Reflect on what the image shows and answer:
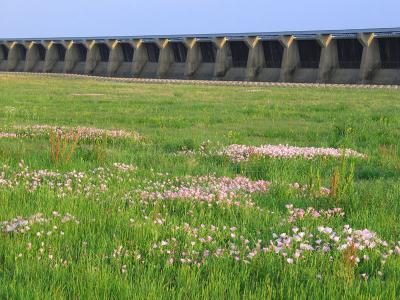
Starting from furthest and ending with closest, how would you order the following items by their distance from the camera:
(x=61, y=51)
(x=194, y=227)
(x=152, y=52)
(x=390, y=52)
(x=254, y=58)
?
1. (x=61, y=51)
2. (x=152, y=52)
3. (x=254, y=58)
4. (x=390, y=52)
5. (x=194, y=227)

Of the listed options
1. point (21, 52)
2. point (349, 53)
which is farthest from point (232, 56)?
point (21, 52)

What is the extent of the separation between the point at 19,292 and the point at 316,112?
59.2 ft

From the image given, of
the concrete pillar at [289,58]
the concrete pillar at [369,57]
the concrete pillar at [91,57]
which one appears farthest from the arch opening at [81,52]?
the concrete pillar at [369,57]

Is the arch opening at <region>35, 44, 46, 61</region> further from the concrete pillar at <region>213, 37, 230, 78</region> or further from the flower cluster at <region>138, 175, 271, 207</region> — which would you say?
the flower cluster at <region>138, 175, 271, 207</region>

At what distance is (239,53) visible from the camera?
2655 inches

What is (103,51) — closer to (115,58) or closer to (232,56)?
(115,58)

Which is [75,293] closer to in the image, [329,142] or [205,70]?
[329,142]

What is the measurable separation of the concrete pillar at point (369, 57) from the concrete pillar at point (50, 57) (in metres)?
51.4

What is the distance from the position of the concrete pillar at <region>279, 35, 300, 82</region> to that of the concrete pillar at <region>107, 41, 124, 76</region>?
27.5 m

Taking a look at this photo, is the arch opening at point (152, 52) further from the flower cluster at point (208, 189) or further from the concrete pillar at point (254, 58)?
the flower cluster at point (208, 189)

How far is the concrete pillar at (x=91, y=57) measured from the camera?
3103 inches

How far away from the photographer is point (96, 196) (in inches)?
224

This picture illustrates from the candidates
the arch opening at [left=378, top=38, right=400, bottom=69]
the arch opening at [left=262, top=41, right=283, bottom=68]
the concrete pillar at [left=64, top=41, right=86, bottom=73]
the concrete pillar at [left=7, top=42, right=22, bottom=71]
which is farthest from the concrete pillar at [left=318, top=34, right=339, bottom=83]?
the concrete pillar at [left=7, top=42, right=22, bottom=71]

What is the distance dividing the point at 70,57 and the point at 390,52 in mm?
48857
